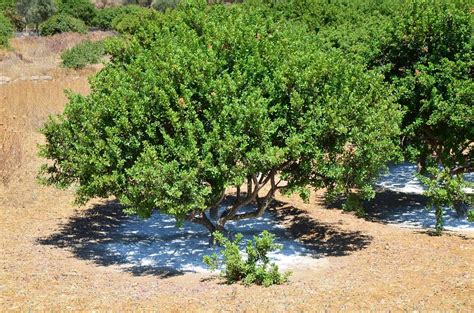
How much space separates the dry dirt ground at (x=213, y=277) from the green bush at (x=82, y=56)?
1630cm

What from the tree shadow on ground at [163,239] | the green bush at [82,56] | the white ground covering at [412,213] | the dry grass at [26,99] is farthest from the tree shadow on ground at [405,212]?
the green bush at [82,56]

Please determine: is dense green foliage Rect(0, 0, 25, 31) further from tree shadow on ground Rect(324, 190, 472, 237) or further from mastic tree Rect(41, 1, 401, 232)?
mastic tree Rect(41, 1, 401, 232)

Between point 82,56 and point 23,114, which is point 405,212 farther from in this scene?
point 82,56

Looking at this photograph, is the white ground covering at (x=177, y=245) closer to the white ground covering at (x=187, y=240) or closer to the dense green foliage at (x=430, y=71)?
the white ground covering at (x=187, y=240)

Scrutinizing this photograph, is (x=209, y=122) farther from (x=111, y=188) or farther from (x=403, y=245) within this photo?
(x=403, y=245)

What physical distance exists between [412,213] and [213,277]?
8.72 metres

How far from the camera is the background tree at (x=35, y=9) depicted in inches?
2697

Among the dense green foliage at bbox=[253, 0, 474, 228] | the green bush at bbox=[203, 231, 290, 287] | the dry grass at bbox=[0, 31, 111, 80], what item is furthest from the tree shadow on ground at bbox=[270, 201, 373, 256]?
the dry grass at bbox=[0, 31, 111, 80]

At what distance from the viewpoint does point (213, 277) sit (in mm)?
12781

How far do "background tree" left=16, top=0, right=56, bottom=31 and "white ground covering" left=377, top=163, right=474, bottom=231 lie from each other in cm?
5627

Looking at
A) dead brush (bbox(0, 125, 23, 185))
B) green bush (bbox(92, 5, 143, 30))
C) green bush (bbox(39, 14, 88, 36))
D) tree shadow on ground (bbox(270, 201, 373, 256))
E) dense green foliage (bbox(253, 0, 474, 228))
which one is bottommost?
tree shadow on ground (bbox(270, 201, 373, 256))

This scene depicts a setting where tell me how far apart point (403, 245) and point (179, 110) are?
6672 mm

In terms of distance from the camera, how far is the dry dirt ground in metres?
10.1

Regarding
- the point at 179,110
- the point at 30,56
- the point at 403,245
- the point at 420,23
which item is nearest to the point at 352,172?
the point at 403,245
